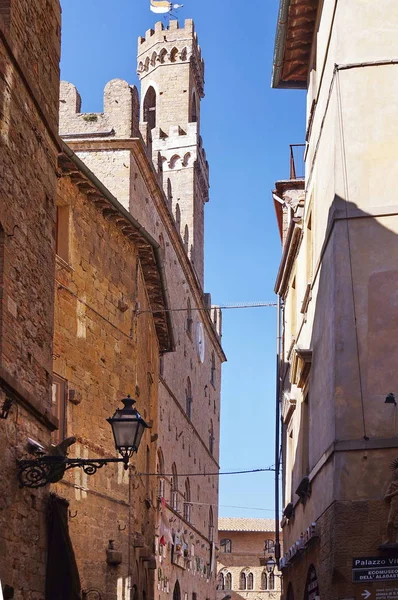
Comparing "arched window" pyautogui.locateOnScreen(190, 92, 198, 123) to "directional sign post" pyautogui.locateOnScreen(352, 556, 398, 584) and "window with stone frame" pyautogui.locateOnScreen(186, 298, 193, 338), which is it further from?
"directional sign post" pyautogui.locateOnScreen(352, 556, 398, 584)

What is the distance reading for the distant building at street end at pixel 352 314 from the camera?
1258cm

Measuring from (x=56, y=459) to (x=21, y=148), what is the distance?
109 inches

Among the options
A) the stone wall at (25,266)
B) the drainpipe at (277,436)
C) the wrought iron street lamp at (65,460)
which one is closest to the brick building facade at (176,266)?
the drainpipe at (277,436)

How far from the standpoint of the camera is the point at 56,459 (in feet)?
32.0

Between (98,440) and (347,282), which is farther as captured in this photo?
(98,440)

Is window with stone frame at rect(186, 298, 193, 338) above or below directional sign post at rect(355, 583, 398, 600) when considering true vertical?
above

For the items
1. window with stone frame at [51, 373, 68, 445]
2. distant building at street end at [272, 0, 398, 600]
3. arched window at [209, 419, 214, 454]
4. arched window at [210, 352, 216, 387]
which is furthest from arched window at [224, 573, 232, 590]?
window with stone frame at [51, 373, 68, 445]

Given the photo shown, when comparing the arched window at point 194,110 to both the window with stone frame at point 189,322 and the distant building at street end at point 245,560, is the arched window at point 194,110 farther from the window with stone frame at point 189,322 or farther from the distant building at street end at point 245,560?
the distant building at street end at point 245,560

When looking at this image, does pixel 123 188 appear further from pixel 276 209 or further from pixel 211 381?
pixel 211 381

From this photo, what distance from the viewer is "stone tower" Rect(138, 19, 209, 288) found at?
50.3 m

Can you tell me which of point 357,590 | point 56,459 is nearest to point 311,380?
point 357,590

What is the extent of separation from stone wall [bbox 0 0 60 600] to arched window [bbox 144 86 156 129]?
41650 mm

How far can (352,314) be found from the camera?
13422 millimetres

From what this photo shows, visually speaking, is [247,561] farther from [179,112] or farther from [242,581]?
[179,112]
